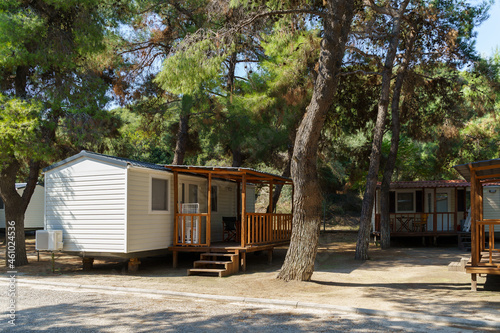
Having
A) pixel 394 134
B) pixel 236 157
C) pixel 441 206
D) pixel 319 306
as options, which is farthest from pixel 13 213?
pixel 441 206

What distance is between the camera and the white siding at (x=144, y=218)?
1098 cm

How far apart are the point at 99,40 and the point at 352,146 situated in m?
12.5

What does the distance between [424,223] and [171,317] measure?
14.7m

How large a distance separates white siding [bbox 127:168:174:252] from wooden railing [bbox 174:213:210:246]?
221 millimetres

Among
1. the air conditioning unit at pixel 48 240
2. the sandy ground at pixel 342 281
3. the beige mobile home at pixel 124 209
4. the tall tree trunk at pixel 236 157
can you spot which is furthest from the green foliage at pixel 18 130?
the tall tree trunk at pixel 236 157

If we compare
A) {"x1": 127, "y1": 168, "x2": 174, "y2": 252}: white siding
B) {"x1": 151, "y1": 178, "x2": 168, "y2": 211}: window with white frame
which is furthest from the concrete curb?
{"x1": 151, "y1": 178, "x2": 168, "y2": 211}: window with white frame

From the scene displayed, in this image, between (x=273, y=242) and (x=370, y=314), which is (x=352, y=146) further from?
(x=370, y=314)

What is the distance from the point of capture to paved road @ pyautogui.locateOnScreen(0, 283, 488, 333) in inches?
242

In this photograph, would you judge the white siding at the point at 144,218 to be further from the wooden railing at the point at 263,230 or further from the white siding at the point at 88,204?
the wooden railing at the point at 263,230

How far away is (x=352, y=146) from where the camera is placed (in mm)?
21609

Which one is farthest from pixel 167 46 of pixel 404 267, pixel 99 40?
pixel 404 267

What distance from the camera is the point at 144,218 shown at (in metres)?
11.4

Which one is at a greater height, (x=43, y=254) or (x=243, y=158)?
(x=243, y=158)

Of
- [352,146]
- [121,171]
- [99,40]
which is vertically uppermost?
[99,40]
